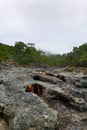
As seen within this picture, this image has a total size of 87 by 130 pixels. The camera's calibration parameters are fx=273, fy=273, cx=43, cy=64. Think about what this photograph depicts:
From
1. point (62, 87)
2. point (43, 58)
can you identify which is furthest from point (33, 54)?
point (62, 87)

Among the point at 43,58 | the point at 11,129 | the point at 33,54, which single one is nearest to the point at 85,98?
the point at 11,129

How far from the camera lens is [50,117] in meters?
15.1

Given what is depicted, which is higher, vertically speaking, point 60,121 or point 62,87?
point 62,87

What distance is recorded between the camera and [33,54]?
12488cm

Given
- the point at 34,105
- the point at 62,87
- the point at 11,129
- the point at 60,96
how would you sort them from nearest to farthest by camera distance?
the point at 11,129
the point at 34,105
the point at 60,96
the point at 62,87

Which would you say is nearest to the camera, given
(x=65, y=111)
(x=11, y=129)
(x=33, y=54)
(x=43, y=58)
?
(x=11, y=129)

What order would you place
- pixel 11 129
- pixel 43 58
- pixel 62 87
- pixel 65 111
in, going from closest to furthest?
pixel 11 129
pixel 65 111
pixel 62 87
pixel 43 58

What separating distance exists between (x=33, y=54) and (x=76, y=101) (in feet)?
349

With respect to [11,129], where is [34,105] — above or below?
above

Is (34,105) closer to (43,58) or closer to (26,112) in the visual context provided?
(26,112)

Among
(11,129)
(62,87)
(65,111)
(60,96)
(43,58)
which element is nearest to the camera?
(11,129)

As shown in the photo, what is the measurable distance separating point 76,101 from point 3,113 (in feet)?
17.3

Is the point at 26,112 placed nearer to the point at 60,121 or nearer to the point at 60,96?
the point at 60,121

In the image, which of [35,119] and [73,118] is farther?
[73,118]
